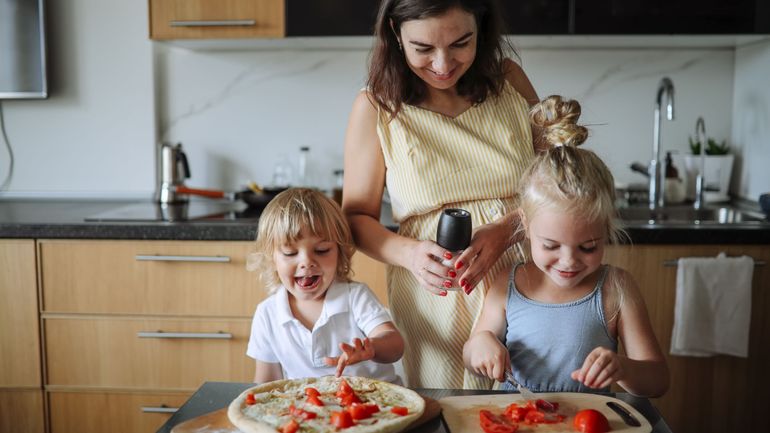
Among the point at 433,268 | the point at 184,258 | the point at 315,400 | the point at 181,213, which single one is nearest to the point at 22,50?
the point at 181,213

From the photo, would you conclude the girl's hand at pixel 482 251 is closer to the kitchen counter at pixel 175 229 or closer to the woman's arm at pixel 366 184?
the woman's arm at pixel 366 184

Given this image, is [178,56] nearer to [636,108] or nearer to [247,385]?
[636,108]

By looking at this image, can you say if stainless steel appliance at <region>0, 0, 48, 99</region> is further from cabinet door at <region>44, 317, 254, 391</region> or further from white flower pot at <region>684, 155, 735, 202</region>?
white flower pot at <region>684, 155, 735, 202</region>

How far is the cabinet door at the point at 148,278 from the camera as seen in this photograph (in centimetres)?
236

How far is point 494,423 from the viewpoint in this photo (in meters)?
1.13

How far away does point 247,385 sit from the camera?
1.31 meters

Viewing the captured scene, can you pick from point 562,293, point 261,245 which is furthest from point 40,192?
point 562,293

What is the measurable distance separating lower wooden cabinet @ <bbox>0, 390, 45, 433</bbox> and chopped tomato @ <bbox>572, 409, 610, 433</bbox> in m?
1.87

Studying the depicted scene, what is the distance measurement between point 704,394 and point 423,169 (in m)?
1.29

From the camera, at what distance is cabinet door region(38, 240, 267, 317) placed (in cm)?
236

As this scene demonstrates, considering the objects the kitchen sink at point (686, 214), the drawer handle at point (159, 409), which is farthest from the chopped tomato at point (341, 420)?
the kitchen sink at point (686, 214)

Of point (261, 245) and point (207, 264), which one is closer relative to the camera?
point (261, 245)

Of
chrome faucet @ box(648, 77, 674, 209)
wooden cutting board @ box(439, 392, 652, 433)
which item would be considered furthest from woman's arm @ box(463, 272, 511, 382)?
chrome faucet @ box(648, 77, 674, 209)

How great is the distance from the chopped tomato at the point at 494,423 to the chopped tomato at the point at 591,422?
89 mm
